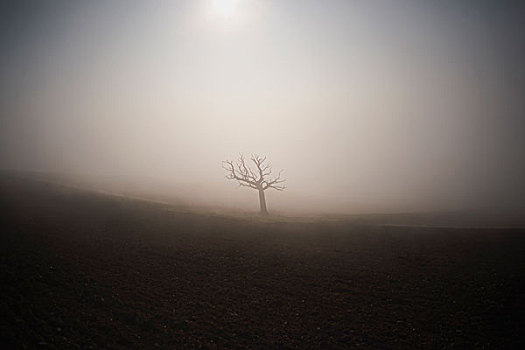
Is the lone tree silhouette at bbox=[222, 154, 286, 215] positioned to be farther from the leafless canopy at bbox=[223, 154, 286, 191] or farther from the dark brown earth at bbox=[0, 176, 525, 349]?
the dark brown earth at bbox=[0, 176, 525, 349]

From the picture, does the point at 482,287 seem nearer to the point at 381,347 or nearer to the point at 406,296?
the point at 406,296

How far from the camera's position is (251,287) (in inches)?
511

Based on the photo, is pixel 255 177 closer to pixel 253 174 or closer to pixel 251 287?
pixel 253 174

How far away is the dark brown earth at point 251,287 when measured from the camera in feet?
30.4

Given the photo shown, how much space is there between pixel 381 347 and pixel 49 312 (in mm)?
13217

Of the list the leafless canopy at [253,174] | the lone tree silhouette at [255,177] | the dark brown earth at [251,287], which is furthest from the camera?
the leafless canopy at [253,174]

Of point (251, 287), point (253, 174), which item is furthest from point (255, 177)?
point (251, 287)

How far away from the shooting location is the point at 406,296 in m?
12.0

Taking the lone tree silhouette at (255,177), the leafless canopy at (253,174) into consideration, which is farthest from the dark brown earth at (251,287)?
the leafless canopy at (253,174)

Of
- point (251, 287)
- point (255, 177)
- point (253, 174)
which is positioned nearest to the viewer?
point (251, 287)

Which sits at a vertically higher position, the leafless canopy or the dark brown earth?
the leafless canopy

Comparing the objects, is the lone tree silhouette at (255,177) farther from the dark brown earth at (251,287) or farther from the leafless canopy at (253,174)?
the dark brown earth at (251,287)

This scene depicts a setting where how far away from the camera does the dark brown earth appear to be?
30.4 feet

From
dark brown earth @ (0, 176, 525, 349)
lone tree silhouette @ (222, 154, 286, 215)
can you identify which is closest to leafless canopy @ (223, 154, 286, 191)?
lone tree silhouette @ (222, 154, 286, 215)
